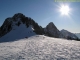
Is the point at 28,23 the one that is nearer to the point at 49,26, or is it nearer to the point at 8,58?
the point at 49,26

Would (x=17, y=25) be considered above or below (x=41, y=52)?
above

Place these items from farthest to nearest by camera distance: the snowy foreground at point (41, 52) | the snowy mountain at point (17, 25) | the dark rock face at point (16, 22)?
the dark rock face at point (16, 22), the snowy mountain at point (17, 25), the snowy foreground at point (41, 52)

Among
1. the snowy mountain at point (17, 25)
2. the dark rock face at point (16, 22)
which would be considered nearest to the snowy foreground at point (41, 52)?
the snowy mountain at point (17, 25)

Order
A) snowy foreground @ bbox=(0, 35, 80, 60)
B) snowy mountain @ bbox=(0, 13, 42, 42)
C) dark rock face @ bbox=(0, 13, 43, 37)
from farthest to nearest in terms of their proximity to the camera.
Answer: dark rock face @ bbox=(0, 13, 43, 37) < snowy mountain @ bbox=(0, 13, 42, 42) < snowy foreground @ bbox=(0, 35, 80, 60)

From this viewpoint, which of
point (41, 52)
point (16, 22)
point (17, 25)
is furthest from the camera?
point (16, 22)

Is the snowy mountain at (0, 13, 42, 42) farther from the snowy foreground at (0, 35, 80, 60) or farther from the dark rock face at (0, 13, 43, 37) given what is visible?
the snowy foreground at (0, 35, 80, 60)

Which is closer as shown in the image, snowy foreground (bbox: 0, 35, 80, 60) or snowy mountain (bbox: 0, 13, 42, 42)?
snowy foreground (bbox: 0, 35, 80, 60)

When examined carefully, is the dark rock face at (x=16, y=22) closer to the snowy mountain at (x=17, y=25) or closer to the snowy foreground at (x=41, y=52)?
the snowy mountain at (x=17, y=25)

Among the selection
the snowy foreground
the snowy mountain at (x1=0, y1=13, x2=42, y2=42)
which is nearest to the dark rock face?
the snowy mountain at (x1=0, y1=13, x2=42, y2=42)

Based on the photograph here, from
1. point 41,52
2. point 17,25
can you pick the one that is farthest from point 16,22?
point 41,52

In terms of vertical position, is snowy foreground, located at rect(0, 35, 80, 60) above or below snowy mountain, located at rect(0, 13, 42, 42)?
below

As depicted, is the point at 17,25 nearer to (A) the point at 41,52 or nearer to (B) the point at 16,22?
(B) the point at 16,22

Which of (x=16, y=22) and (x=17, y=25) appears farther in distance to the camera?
(x=16, y=22)

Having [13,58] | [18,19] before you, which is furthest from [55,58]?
[18,19]
